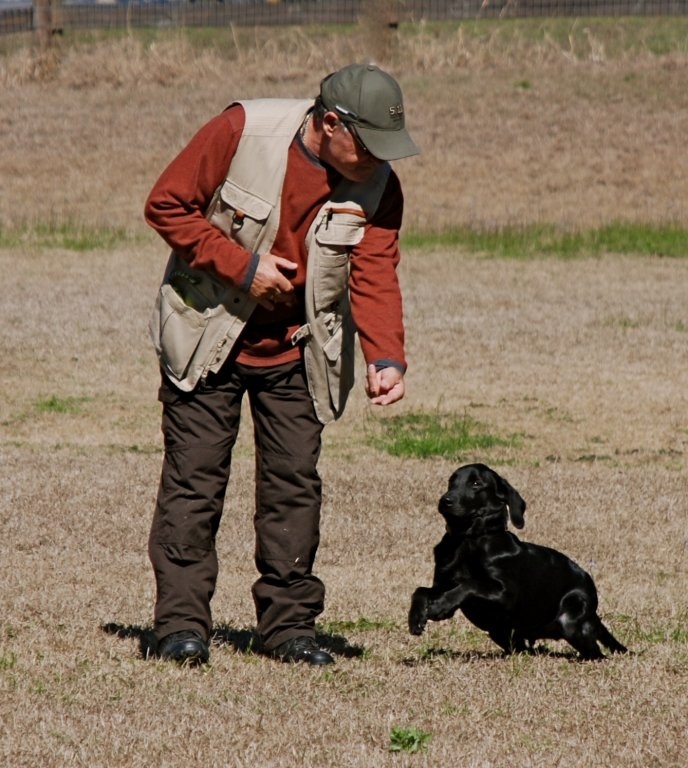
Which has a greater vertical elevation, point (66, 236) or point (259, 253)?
point (259, 253)

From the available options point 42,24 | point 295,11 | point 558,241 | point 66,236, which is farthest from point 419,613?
point 295,11

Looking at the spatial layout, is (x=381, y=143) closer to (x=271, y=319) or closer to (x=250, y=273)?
(x=250, y=273)

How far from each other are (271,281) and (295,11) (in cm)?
2845

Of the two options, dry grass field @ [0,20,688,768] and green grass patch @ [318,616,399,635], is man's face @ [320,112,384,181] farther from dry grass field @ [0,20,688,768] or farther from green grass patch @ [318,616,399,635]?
green grass patch @ [318,616,399,635]

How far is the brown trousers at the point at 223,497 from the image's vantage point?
5.26 metres

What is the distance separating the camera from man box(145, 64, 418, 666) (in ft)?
16.6

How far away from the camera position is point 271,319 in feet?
17.3

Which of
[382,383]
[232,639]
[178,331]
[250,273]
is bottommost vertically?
[232,639]

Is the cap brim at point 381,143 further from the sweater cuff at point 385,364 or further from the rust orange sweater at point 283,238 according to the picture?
the sweater cuff at point 385,364

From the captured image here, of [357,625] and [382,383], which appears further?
[357,625]

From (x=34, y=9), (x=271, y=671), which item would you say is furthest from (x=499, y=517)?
(x=34, y=9)

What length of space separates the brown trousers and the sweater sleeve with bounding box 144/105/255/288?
39 centimetres

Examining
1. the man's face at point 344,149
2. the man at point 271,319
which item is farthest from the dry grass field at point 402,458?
the man's face at point 344,149

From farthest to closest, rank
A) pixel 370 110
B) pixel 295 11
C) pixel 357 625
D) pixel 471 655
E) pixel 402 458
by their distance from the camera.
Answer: pixel 295 11 < pixel 402 458 < pixel 357 625 < pixel 471 655 < pixel 370 110
